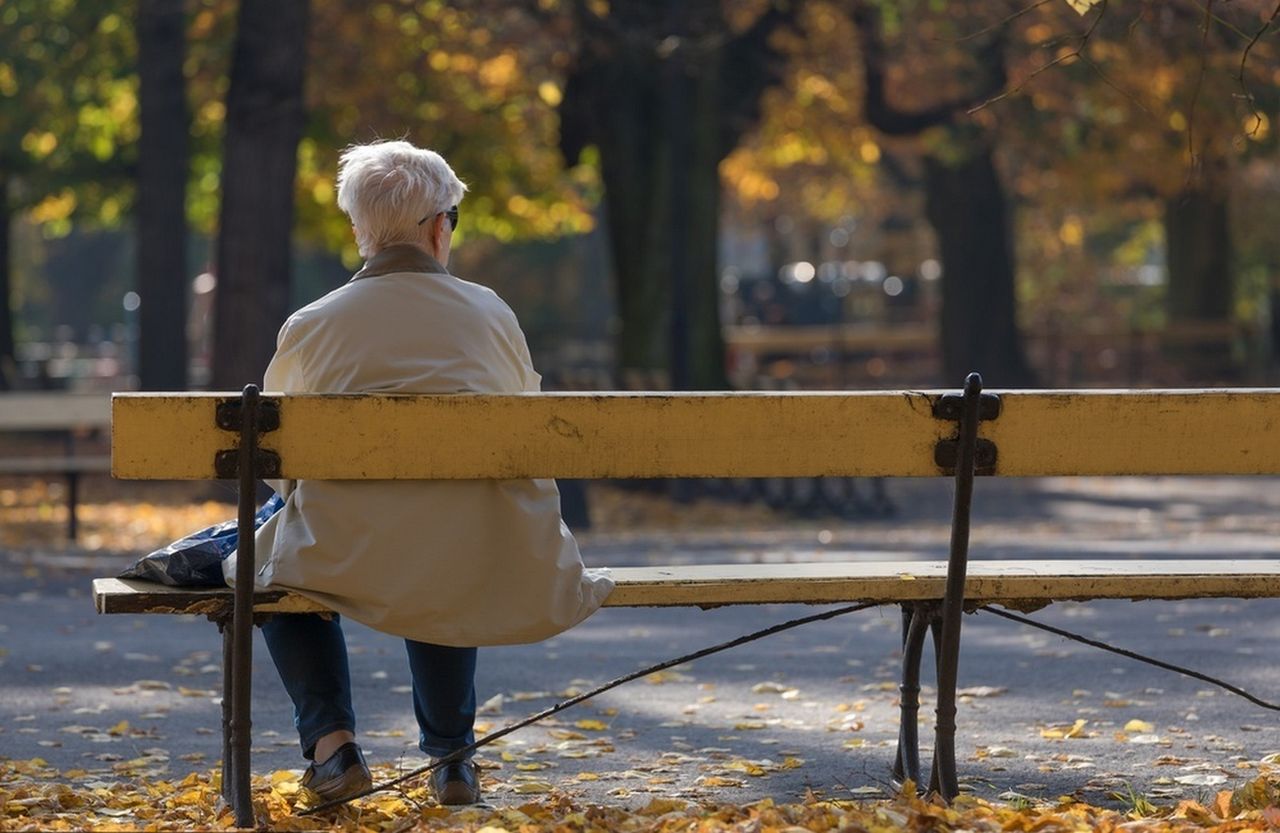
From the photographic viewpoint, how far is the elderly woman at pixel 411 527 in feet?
15.1

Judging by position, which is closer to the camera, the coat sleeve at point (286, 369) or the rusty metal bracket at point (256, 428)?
the rusty metal bracket at point (256, 428)

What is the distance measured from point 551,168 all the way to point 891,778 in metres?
25.1

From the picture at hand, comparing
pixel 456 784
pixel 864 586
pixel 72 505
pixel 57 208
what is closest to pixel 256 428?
pixel 456 784

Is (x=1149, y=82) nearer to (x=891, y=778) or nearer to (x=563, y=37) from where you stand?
(x=563, y=37)

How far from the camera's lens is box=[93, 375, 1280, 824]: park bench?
443 centimetres

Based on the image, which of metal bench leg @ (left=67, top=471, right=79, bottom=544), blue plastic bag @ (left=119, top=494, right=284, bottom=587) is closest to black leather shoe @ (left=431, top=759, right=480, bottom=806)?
blue plastic bag @ (left=119, top=494, right=284, bottom=587)

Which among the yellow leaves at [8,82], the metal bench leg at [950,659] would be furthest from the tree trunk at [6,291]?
the metal bench leg at [950,659]

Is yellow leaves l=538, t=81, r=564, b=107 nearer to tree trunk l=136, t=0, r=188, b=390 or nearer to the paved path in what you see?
tree trunk l=136, t=0, r=188, b=390

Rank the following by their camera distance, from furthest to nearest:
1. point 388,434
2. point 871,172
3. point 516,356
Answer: point 871,172 < point 516,356 < point 388,434

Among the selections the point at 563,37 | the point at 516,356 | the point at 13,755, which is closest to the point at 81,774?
the point at 13,755

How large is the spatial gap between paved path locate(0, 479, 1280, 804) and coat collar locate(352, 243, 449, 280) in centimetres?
129

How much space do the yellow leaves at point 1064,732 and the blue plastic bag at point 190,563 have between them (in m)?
2.48

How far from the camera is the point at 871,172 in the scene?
43.8 meters

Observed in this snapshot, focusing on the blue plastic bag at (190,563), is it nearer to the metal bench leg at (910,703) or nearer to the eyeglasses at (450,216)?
the eyeglasses at (450,216)
